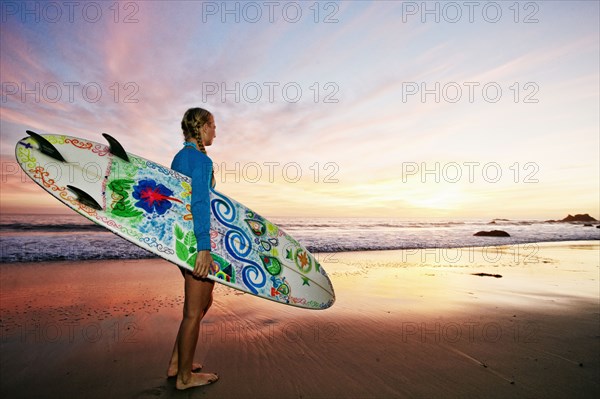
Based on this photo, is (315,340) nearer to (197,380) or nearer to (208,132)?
(197,380)

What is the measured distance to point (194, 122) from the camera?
2248mm

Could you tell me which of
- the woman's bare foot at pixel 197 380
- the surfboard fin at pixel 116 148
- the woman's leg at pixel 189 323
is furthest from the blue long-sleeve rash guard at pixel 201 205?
the woman's bare foot at pixel 197 380

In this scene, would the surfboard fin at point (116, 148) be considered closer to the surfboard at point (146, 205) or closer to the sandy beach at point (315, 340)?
the surfboard at point (146, 205)

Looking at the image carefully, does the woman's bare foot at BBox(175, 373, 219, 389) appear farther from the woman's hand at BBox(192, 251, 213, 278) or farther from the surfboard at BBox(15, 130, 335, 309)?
the woman's hand at BBox(192, 251, 213, 278)

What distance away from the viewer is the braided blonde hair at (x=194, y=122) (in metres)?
2.25

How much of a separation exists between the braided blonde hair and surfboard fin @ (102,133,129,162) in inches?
20.4

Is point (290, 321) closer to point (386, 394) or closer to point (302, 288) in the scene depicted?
point (302, 288)

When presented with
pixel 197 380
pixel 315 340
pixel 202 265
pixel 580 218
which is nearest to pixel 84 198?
pixel 202 265

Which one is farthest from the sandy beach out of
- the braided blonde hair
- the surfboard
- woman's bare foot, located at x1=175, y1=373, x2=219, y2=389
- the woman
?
the braided blonde hair

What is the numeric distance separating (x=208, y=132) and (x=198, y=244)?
34.6 inches

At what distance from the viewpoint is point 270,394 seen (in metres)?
2.16

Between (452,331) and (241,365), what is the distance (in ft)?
7.83

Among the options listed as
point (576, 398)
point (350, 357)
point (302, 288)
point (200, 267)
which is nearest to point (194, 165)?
point (200, 267)

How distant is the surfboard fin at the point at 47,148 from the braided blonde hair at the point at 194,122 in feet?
3.15
